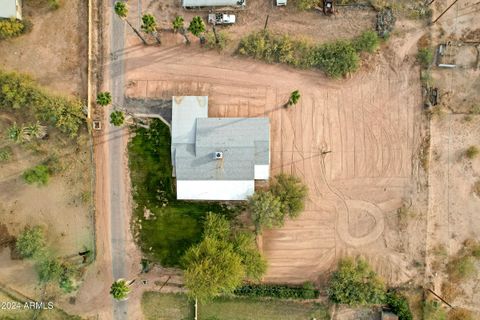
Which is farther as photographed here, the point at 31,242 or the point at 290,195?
the point at 31,242

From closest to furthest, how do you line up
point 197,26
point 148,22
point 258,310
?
point 148,22 → point 197,26 → point 258,310

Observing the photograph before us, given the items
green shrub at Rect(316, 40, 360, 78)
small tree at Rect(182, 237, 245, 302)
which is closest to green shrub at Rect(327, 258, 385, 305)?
small tree at Rect(182, 237, 245, 302)

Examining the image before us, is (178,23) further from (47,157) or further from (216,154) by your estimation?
(47,157)

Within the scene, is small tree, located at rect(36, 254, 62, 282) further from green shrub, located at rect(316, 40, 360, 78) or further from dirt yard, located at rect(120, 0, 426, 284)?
green shrub, located at rect(316, 40, 360, 78)

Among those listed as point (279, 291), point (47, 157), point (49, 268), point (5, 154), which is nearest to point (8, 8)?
point (5, 154)

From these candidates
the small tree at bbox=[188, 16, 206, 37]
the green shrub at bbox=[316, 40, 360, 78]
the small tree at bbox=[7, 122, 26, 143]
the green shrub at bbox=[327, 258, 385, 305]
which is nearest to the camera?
the small tree at bbox=[188, 16, 206, 37]

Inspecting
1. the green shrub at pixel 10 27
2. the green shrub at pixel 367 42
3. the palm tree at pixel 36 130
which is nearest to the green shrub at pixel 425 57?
the green shrub at pixel 367 42

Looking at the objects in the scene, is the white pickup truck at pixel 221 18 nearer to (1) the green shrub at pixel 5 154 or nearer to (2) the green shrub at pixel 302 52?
(2) the green shrub at pixel 302 52
